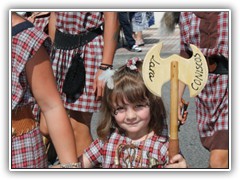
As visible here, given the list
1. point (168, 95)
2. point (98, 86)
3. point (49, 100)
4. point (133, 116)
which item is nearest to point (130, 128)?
point (133, 116)

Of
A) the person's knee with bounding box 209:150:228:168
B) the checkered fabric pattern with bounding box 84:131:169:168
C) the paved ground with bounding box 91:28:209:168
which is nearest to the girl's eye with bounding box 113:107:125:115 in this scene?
the checkered fabric pattern with bounding box 84:131:169:168

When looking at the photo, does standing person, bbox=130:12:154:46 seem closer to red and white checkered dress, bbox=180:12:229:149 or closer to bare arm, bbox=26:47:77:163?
red and white checkered dress, bbox=180:12:229:149

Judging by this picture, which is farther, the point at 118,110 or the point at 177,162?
the point at 118,110

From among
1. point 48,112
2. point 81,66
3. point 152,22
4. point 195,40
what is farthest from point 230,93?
point 48,112

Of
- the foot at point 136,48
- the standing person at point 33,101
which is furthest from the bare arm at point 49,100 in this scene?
the foot at point 136,48

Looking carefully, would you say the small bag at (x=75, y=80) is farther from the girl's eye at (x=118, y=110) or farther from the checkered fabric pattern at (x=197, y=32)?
the checkered fabric pattern at (x=197, y=32)

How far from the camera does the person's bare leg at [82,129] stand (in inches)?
122

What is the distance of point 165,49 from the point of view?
2.98 meters

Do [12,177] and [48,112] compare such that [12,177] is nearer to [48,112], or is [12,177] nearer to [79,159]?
[79,159]

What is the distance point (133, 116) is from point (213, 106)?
50cm

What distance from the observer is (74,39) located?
9.95 feet

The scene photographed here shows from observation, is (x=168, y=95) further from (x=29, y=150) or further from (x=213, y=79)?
(x=29, y=150)
